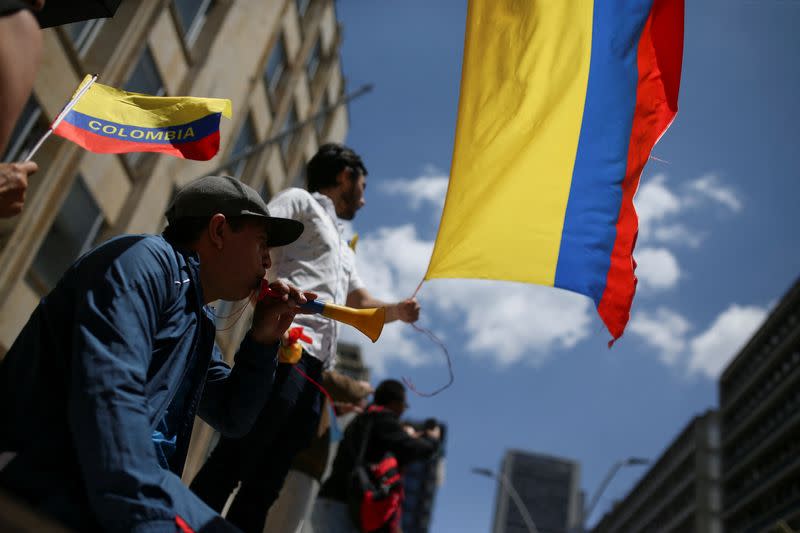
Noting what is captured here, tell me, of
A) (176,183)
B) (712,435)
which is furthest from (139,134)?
(712,435)

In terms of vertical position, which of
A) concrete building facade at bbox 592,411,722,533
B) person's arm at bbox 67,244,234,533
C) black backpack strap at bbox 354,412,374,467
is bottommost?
person's arm at bbox 67,244,234,533

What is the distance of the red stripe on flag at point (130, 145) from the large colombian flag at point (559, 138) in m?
1.05

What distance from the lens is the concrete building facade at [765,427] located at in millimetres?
70188

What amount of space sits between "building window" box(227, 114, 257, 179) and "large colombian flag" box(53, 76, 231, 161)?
16815mm

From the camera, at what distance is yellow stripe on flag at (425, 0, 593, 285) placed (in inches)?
134

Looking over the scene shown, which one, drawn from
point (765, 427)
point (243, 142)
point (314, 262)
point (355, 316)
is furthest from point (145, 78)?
point (765, 427)

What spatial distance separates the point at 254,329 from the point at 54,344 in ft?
2.89

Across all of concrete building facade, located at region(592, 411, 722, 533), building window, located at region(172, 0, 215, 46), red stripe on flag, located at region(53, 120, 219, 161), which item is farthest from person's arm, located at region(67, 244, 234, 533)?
concrete building facade, located at region(592, 411, 722, 533)

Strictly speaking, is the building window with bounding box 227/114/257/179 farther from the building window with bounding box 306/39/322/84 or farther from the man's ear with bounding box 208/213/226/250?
the man's ear with bounding box 208/213/226/250

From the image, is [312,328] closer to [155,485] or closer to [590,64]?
[590,64]

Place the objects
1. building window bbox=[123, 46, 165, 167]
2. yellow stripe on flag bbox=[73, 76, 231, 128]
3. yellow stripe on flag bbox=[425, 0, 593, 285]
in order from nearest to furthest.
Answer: yellow stripe on flag bbox=[73, 76, 231, 128] → yellow stripe on flag bbox=[425, 0, 593, 285] → building window bbox=[123, 46, 165, 167]

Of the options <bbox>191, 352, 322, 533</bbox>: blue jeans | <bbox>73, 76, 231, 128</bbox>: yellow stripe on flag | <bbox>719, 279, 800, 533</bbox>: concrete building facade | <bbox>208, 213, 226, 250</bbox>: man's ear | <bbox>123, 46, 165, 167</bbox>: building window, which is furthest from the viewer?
<bbox>719, 279, 800, 533</bbox>: concrete building facade

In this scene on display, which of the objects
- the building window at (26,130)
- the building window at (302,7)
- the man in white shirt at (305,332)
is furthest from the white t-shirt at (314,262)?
the building window at (302,7)

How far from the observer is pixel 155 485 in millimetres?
1634
